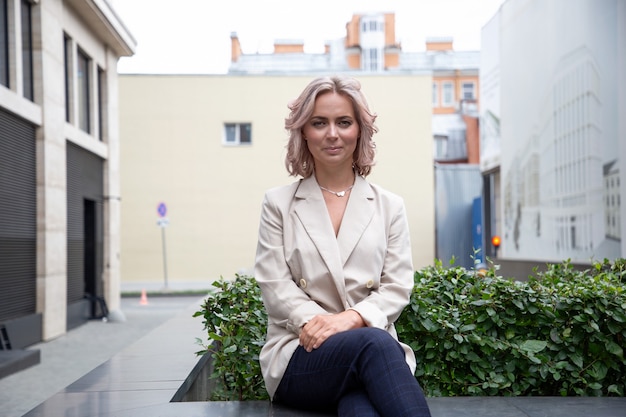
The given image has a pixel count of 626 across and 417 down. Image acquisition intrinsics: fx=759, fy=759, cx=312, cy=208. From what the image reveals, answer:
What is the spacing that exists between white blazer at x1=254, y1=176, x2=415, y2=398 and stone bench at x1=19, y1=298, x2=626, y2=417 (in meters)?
0.43

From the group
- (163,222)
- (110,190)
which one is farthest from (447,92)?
(110,190)

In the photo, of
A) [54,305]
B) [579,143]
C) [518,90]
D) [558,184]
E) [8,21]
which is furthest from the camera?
[518,90]

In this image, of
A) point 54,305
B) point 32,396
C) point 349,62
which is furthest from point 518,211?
point 349,62

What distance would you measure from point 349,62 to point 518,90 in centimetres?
4312

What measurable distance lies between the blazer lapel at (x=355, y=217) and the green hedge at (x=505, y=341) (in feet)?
3.37

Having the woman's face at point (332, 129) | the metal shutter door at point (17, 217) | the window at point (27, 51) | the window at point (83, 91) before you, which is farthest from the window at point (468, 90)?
→ the woman's face at point (332, 129)

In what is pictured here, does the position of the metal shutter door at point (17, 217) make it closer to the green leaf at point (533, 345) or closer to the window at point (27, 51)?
the window at point (27, 51)

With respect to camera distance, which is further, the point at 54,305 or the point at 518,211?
the point at 518,211

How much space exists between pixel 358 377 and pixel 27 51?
10.7 m

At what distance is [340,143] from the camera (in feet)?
11.1

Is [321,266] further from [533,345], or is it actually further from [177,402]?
[533,345]

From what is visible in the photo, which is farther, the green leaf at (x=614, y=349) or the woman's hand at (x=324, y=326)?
the green leaf at (x=614, y=349)

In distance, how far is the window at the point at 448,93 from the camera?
5566 centimetres

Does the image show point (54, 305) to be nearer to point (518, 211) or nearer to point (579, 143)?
point (579, 143)
